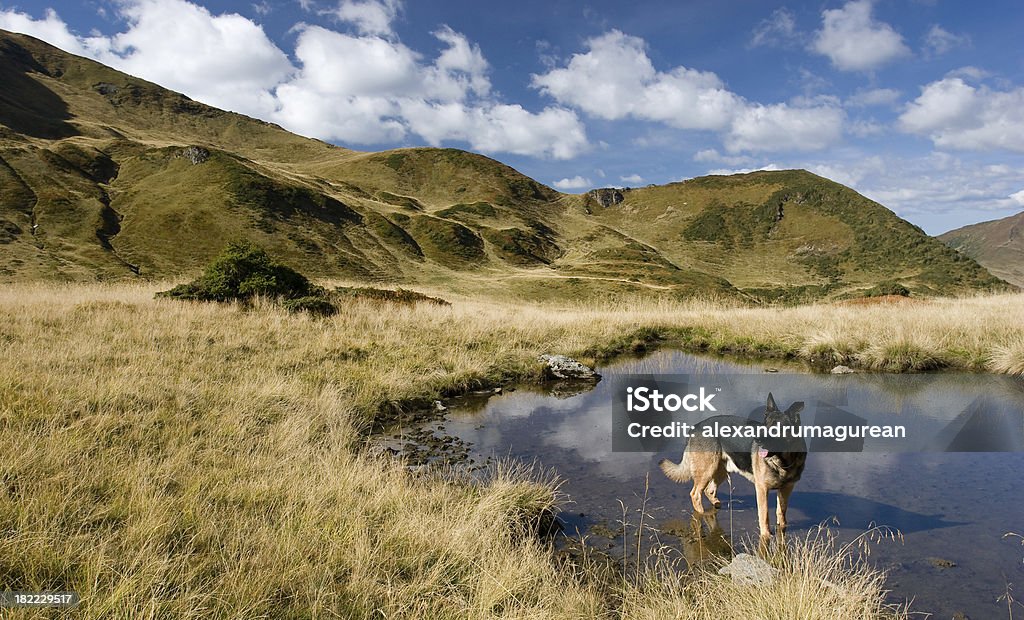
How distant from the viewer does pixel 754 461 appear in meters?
5.12

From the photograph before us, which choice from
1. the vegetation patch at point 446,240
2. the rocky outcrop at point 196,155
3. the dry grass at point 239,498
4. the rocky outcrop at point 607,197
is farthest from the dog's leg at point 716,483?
the rocky outcrop at point 607,197

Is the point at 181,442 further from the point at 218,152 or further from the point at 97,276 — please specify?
the point at 218,152

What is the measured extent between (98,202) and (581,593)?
255ft

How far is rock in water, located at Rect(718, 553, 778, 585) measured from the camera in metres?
3.95

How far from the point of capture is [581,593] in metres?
3.88

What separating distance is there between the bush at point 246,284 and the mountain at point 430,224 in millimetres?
31859

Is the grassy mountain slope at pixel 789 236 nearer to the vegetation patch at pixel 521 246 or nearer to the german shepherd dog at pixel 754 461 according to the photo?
the vegetation patch at pixel 521 246

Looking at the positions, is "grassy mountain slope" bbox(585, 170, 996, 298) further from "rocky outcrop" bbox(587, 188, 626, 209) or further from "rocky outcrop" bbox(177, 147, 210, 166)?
"rocky outcrop" bbox(177, 147, 210, 166)

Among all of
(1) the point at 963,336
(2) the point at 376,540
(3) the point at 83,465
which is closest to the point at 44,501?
(3) the point at 83,465

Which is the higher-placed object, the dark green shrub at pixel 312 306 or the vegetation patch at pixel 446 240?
the vegetation patch at pixel 446 240

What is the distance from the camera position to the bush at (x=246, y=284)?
17.6 meters

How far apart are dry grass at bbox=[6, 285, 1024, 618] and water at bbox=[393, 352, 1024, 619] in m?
0.79

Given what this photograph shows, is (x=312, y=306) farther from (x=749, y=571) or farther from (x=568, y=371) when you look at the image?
(x=749, y=571)

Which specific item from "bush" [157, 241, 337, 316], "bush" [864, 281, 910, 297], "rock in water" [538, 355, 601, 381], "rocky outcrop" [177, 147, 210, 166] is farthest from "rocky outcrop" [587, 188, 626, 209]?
"rock in water" [538, 355, 601, 381]
